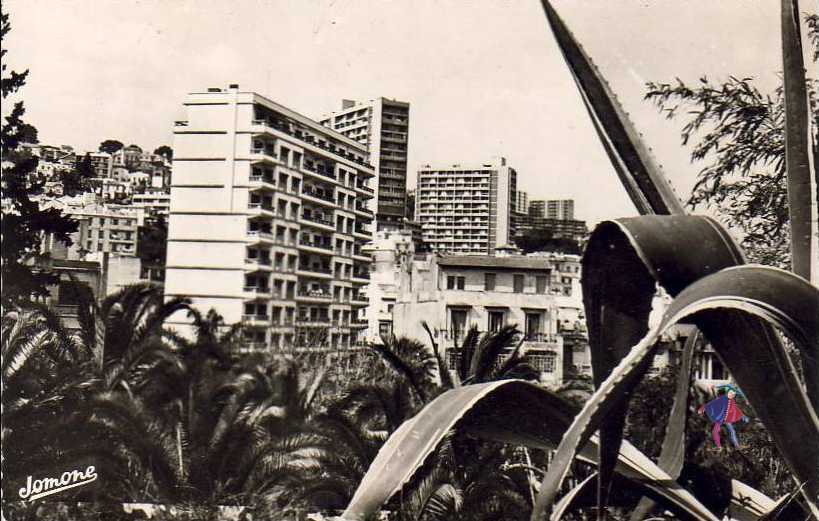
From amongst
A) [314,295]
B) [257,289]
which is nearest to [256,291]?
[257,289]

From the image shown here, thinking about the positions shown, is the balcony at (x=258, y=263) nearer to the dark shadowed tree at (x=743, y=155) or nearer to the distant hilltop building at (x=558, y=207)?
the distant hilltop building at (x=558, y=207)

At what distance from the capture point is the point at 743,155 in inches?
147

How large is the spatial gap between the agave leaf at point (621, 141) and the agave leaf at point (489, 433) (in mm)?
726

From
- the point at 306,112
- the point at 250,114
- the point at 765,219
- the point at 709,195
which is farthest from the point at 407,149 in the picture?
the point at 765,219

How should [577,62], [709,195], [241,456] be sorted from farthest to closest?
[241,456], [709,195], [577,62]

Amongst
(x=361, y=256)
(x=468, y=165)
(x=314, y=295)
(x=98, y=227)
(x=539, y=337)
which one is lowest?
(x=539, y=337)

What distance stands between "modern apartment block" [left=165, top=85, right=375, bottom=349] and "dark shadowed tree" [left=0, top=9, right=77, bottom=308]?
62cm

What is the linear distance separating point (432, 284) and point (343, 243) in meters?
0.59

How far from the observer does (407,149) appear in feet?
13.1

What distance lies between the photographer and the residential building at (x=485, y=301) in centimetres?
445

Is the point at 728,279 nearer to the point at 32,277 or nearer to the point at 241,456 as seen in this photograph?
the point at 32,277

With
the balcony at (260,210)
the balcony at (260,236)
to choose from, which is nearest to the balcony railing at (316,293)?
the balcony at (260,236)

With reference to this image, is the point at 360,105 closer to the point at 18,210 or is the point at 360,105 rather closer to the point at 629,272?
the point at 18,210

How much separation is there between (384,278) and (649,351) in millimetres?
2958
